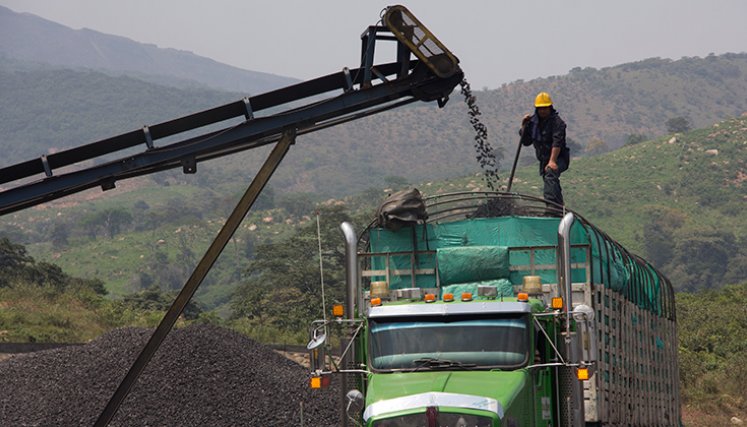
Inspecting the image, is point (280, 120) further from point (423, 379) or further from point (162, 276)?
point (162, 276)

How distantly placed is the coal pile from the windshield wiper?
1319 cm

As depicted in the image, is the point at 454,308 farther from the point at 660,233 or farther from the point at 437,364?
the point at 660,233

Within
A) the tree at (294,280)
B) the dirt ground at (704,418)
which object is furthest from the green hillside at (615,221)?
the dirt ground at (704,418)

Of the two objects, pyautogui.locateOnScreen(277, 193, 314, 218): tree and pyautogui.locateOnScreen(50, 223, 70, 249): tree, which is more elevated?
pyautogui.locateOnScreen(277, 193, 314, 218): tree

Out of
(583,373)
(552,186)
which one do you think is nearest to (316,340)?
(583,373)

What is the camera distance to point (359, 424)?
12977 millimetres

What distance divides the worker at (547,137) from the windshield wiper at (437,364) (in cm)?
636

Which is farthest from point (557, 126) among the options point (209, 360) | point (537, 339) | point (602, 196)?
point (602, 196)

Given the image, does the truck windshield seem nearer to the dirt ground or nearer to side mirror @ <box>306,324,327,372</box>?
side mirror @ <box>306,324,327,372</box>

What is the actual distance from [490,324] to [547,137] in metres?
7.16

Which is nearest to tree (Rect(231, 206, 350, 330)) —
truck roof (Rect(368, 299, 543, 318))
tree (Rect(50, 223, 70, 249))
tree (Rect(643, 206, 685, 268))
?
tree (Rect(643, 206, 685, 268))

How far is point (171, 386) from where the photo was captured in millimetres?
27016

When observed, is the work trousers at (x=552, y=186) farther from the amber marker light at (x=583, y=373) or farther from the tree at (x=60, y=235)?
the tree at (x=60, y=235)

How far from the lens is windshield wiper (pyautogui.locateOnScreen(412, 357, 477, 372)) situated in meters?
11.9
